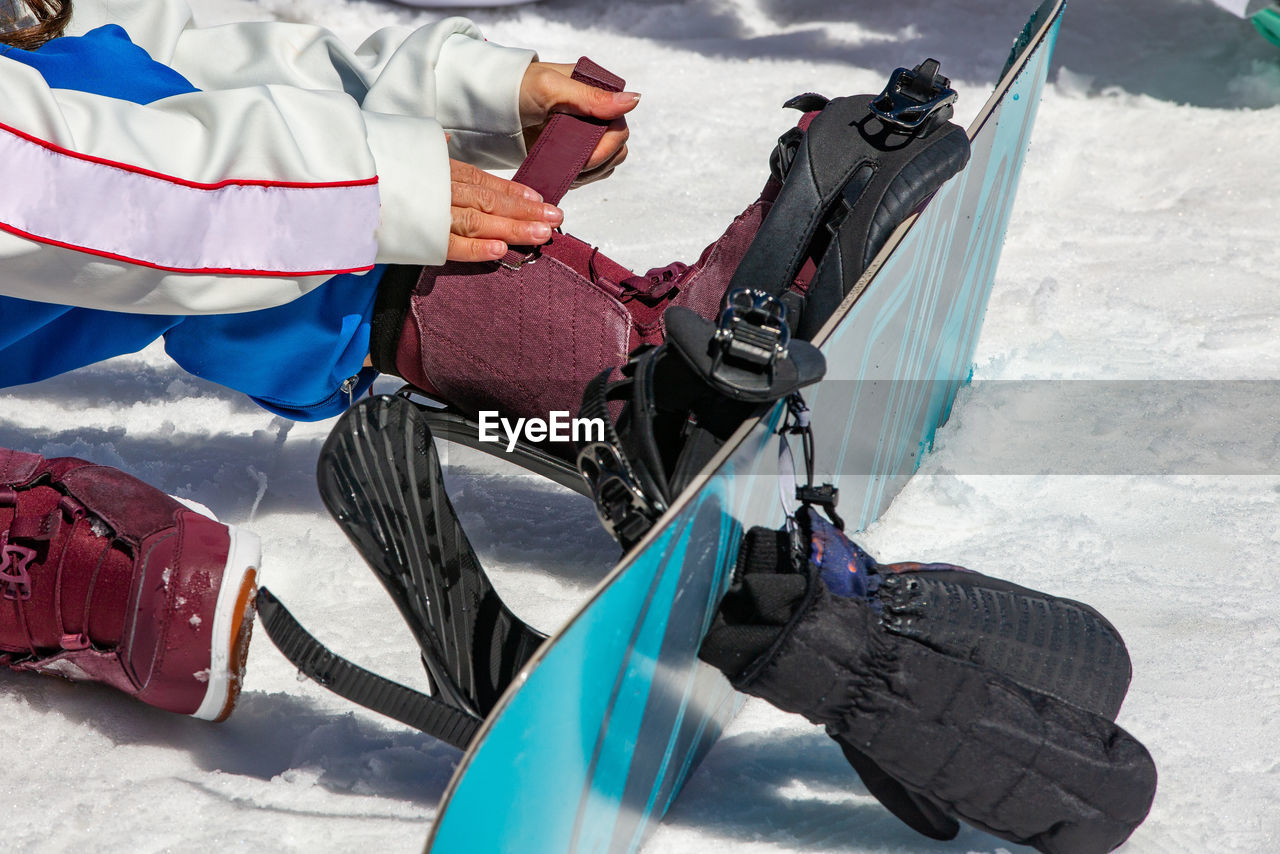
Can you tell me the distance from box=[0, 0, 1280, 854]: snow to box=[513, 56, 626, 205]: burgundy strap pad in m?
0.35

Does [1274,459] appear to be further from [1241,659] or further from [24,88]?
[24,88]

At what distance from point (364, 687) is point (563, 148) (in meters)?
0.62

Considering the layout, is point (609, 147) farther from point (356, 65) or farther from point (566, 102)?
point (356, 65)

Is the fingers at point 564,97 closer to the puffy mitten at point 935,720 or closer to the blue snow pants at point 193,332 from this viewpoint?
the blue snow pants at point 193,332

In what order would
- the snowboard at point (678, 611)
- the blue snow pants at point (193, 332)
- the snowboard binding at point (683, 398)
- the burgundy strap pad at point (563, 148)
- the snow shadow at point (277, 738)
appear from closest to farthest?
the snowboard at point (678, 611) → the snowboard binding at point (683, 398) → the snow shadow at point (277, 738) → the blue snow pants at point (193, 332) → the burgundy strap pad at point (563, 148)

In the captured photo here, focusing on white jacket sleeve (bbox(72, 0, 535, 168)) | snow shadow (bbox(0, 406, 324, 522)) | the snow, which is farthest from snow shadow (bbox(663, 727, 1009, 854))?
white jacket sleeve (bbox(72, 0, 535, 168))

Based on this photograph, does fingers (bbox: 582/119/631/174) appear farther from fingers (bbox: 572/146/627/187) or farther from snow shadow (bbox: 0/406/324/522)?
snow shadow (bbox: 0/406/324/522)

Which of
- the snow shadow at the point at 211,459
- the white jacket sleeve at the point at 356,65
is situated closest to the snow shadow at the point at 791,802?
the snow shadow at the point at 211,459

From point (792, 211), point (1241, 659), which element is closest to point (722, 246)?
point (792, 211)

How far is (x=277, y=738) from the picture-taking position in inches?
34.2

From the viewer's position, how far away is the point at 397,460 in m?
0.77

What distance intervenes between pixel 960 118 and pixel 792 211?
3.68 ft

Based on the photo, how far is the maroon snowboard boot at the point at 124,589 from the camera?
0.84 m

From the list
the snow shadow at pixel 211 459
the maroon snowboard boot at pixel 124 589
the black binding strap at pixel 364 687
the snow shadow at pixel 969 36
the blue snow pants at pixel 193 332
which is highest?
the snow shadow at pixel 969 36
